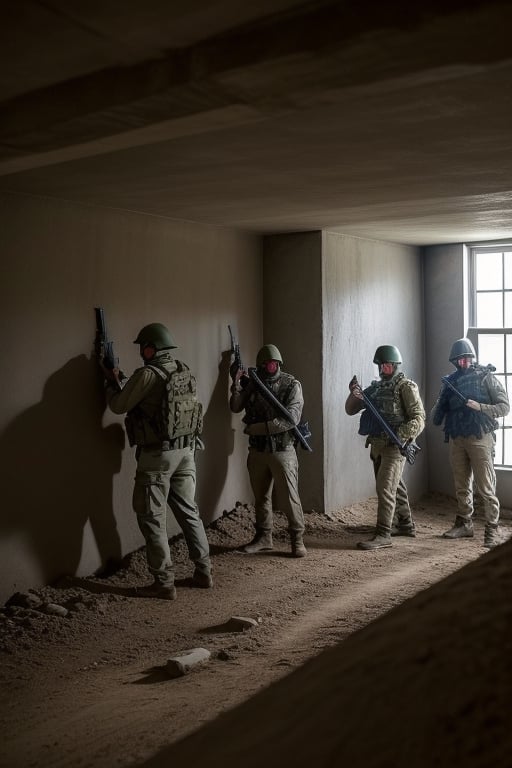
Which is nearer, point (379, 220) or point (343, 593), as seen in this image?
point (343, 593)

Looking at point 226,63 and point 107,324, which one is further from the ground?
point 226,63

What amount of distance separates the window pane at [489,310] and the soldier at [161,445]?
4898 millimetres

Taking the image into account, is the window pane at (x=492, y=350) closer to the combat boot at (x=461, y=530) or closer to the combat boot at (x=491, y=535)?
the combat boot at (x=461, y=530)

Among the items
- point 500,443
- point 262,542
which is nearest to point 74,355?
point 262,542

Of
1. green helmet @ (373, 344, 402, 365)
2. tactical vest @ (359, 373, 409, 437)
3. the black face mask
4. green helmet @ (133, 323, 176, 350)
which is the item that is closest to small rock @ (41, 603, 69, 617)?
green helmet @ (133, 323, 176, 350)

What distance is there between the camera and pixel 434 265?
10531mm

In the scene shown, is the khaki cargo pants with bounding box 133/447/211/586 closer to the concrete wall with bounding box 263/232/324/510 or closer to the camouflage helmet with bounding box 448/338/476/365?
the concrete wall with bounding box 263/232/324/510

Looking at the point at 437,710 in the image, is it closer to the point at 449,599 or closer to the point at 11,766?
the point at 449,599

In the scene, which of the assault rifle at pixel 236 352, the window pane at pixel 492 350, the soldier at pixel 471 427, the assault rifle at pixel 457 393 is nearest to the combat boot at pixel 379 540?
the soldier at pixel 471 427

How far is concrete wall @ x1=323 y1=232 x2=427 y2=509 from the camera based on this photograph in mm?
8914

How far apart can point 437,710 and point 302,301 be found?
24.3ft

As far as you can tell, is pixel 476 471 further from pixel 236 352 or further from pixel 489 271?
pixel 489 271

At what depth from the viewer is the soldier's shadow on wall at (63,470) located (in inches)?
240

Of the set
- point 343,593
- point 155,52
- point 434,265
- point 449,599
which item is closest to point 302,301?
point 434,265
